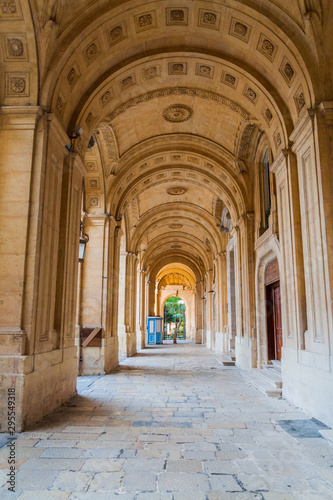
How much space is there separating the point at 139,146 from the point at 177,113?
6.57 feet

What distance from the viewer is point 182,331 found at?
1935 inches

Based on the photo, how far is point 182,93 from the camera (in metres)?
10.6

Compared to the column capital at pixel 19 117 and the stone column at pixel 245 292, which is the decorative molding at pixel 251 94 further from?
the column capital at pixel 19 117

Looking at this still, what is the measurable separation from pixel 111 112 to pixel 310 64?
5.33 m

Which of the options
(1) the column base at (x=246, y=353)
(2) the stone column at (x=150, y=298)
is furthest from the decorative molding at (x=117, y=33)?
(2) the stone column at (x=150, y=298)

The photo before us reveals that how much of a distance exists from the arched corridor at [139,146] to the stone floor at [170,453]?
771 millimetres

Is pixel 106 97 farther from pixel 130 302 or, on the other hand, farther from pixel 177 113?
pixel 130 302

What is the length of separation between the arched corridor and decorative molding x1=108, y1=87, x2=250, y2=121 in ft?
0.11

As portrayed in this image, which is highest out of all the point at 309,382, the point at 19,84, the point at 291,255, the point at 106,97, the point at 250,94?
the point at 250,94

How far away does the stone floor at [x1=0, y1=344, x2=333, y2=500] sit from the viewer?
3.52 m

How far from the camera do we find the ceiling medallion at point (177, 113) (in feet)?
38.1

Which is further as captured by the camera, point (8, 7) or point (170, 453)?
point (8, 7)

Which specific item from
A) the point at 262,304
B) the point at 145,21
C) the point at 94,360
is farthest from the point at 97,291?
the point at 145,21

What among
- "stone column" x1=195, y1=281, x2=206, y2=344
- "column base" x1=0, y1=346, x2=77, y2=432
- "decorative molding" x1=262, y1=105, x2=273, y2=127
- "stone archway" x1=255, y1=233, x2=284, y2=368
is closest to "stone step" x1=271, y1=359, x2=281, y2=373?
"stone archway" x1=255, y1=233, x2=284, y2=368
